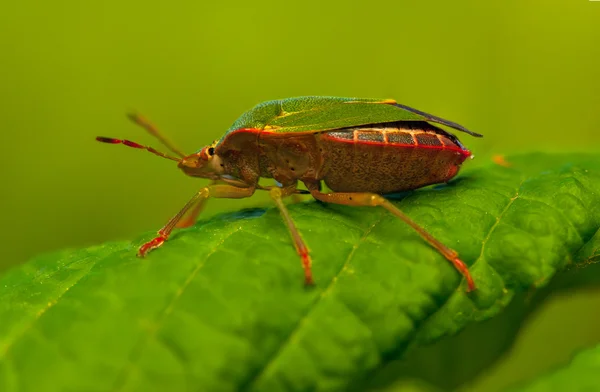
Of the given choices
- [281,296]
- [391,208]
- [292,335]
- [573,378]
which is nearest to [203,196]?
[391,208]

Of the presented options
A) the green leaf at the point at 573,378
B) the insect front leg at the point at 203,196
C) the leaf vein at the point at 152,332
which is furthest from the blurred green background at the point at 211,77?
the green leaf at the point at 573,378

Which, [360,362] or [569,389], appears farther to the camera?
[360,362]

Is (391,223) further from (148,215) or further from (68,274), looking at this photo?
(148,215)

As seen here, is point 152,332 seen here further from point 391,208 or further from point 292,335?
point 391,208

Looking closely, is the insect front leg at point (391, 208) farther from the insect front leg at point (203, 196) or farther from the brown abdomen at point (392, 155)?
the insect front leg at point (203, 196)

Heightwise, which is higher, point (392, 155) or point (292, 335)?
point (392, 155)

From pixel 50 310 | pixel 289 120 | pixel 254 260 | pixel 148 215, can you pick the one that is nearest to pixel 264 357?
pixel 254 260
